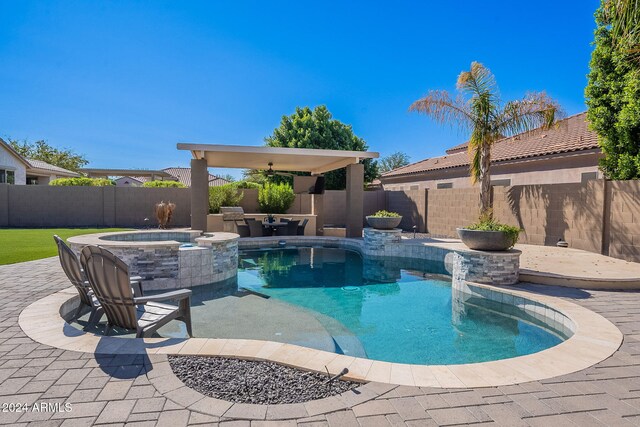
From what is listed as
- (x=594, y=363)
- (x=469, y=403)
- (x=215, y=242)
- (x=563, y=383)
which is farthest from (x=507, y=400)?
(x=215, y=242)

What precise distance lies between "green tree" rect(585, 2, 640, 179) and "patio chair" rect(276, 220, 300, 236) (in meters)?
10.2

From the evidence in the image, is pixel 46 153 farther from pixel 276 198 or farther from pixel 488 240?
pixel 488 240

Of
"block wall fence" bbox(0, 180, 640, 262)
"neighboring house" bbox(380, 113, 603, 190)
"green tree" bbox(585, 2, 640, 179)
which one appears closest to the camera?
"green tree" bbox(585, 2, 640, 179)

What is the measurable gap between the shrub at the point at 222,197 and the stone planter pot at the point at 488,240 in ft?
41.6

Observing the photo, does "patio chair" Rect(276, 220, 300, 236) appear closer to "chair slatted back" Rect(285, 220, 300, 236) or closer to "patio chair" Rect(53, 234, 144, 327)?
"chair slatted back" Rect(285, 220, 300, 236)

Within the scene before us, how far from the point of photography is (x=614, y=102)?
28.2 feet

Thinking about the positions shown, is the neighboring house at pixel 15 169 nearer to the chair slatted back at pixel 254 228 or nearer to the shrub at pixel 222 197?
the shrub at pixel 222 197

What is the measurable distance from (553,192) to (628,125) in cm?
255

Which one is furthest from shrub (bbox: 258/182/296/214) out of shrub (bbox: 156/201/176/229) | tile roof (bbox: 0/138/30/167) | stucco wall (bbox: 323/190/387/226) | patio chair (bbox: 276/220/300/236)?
tile roof (bbox: 0/138/30/167)

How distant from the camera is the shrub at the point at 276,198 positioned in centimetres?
1831

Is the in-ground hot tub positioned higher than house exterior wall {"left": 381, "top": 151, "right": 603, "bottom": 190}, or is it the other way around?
house exterior wall {"left": 381, "top": 151, "right": 603, "bottom": 190}

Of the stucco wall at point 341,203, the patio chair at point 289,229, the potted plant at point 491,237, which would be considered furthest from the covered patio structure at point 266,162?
the potted plant at point 491,237

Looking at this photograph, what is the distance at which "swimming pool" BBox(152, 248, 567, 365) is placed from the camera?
450 centimetres

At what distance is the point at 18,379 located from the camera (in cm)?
270
